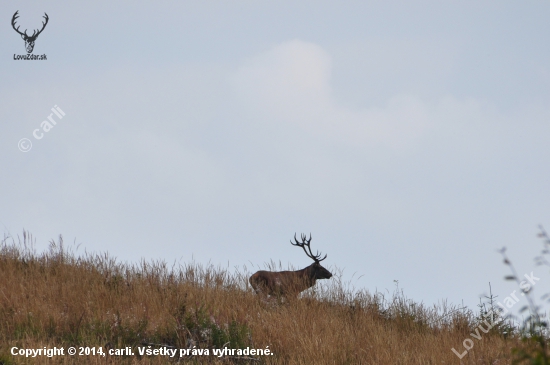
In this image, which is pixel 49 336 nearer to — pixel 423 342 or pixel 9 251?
pixel 9 251

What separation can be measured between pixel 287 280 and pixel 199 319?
4.04 metres

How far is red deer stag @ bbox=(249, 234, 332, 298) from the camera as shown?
12.2 meters

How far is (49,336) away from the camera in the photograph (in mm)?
8461

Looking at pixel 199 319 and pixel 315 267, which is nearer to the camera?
pixel 199 319

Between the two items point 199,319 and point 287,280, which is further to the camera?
point 287,280

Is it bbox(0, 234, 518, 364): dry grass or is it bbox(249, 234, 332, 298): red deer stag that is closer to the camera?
bbox(0, 234, 518, 364): dry grass

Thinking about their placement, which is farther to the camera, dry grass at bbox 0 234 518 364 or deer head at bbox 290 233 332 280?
deer head at bbox 290 233 332 280

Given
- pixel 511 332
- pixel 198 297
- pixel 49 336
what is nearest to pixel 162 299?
pixel 198 297

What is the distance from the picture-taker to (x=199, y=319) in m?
8.96

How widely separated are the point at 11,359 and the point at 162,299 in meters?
3.72

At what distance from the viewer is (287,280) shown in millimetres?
12711

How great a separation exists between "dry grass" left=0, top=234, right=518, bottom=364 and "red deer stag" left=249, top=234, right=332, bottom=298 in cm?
32

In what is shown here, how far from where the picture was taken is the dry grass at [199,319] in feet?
27.6

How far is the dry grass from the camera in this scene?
8406 millimetres
